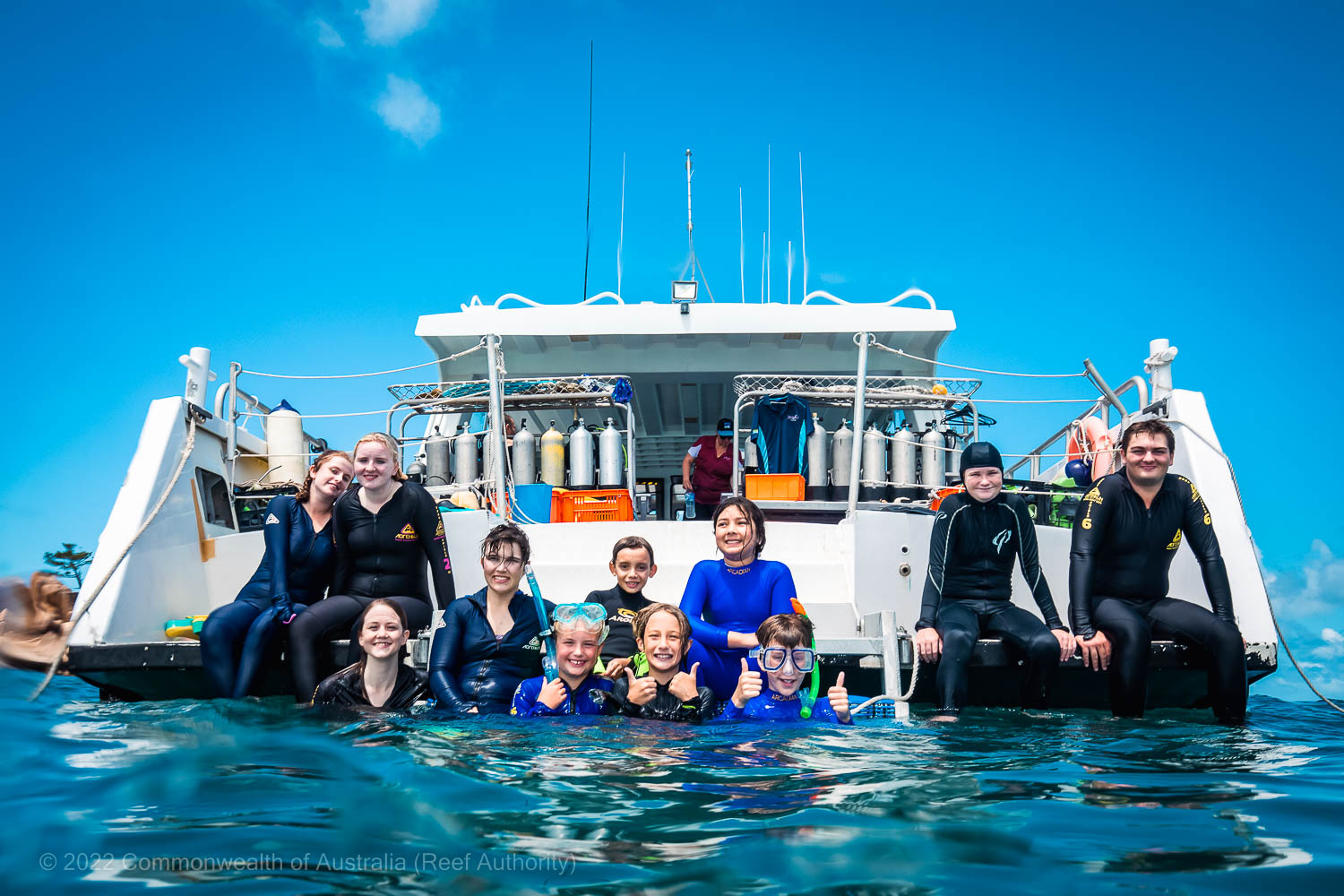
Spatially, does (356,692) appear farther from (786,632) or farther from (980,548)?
(980,548)

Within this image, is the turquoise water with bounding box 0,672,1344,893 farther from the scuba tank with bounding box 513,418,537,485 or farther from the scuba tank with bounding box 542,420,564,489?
the scuba tank with bounding box 513,418,537,485

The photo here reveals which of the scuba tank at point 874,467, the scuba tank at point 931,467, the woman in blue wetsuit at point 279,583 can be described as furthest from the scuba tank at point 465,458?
the scuba tank at point 931,467

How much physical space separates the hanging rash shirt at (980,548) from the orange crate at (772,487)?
7.56 feet

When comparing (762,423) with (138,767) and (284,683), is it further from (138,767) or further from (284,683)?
(138,767)

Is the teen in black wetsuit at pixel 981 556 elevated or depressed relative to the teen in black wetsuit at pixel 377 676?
elevated

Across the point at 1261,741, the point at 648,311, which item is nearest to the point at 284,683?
the point at 1261,741

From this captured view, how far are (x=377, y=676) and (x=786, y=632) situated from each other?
5.99ft

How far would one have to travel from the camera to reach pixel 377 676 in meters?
4.17

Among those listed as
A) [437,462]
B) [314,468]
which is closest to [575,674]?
[314,468]

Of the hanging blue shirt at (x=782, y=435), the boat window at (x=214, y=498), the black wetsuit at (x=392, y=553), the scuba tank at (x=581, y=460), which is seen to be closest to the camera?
the black wetsuit at (x=392, y=553)

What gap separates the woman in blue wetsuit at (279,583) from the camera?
14.6 ft

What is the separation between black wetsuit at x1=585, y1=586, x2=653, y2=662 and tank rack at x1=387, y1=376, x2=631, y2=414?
3016 millimetres

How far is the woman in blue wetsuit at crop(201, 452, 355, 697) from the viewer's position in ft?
14.6

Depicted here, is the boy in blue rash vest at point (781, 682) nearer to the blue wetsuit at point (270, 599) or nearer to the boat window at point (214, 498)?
the blue wetsuit at point (270, 599)
